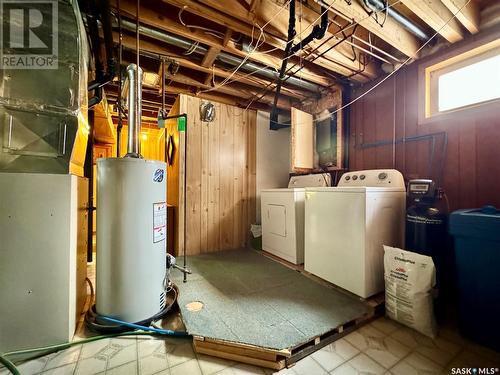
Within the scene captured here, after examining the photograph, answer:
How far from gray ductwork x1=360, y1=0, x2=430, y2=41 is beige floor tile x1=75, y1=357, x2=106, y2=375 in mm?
2929

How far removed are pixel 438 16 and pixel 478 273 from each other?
1951 mm

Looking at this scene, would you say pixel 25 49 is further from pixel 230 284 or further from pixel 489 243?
pixel 489 243

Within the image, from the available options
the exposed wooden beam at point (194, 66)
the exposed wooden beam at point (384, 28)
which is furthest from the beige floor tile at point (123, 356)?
the exposed wooden beam at point (384, 28)

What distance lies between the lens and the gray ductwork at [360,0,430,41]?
65.4 inches

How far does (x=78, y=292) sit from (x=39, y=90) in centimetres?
136

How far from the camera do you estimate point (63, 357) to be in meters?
1.29

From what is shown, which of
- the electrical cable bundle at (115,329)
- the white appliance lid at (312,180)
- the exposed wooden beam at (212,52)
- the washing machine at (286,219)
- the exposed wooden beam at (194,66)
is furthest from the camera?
the white appliance lid at (312,180)

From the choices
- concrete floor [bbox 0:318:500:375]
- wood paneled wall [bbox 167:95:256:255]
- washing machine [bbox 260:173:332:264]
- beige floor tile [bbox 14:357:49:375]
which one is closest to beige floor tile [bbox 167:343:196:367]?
concrete floor [bbox 0:318:500:375]

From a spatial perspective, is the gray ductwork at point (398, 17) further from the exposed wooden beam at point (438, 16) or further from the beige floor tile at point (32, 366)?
the beige floor tile at point (32, 366)

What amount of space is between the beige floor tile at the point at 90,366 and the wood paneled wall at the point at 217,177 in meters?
1.72

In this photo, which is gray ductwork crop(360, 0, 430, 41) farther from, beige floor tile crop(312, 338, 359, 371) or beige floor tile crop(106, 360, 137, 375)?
beige floor tile crop(106, 360, 137, 375)

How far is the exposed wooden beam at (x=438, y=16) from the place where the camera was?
1671 millimetres

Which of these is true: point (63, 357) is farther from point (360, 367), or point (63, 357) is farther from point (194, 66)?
point (194, 66)

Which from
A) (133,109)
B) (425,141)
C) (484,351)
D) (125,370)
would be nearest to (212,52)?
(133,109)
